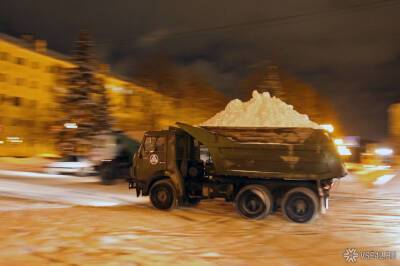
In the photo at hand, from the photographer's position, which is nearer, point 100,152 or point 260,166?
point 260,166

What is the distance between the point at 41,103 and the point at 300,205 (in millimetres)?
60374

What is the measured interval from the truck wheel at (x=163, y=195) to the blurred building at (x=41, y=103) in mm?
28772

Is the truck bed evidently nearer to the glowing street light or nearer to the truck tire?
the truck tire

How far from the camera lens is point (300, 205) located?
12.6 meters

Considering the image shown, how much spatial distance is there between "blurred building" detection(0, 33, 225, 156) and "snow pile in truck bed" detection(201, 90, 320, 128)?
1395 centimetres

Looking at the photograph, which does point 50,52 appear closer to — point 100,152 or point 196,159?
point 100,152

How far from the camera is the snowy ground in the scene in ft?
26.8

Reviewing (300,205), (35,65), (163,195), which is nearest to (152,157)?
(163,195)

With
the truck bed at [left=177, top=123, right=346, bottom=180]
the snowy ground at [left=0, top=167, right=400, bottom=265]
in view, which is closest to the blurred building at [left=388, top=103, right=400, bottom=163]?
the snowy ground at [left=0, top=167, right=400, bottom=265]

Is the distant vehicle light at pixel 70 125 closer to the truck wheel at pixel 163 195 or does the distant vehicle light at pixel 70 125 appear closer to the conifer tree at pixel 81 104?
the conifer tree at pixel 81 104

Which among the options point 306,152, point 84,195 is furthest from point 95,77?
point 306,152

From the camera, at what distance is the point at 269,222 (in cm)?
1238

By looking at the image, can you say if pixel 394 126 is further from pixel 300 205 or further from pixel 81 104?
pixel 300 205

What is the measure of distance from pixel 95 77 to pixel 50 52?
3576cm
